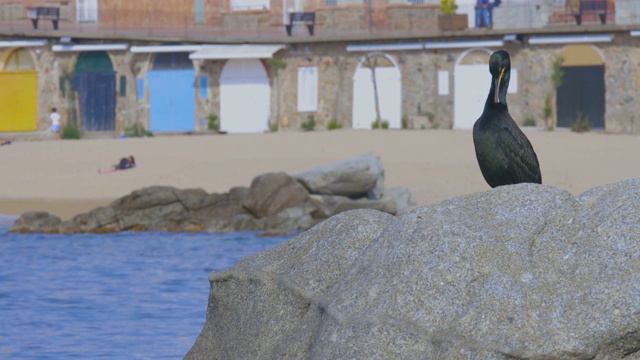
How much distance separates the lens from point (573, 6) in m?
38.8

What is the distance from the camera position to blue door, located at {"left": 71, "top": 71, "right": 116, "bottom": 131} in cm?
4288

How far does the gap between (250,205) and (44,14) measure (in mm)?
21105

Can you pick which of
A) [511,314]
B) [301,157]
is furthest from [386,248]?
[301,157]

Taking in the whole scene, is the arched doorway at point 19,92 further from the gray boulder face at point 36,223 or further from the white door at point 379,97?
the gray boulder face at point 36,223

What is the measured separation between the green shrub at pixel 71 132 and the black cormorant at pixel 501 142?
3435 centimetres

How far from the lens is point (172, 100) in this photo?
42.5 metres

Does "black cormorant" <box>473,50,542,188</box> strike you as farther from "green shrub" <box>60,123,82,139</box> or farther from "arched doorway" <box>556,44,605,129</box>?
"green shrub" <box>60,123,82,139</box>

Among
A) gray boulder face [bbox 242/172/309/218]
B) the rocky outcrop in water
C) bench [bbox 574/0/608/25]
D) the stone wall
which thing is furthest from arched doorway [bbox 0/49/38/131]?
gray boulder face [bbox 242/172/309/218]

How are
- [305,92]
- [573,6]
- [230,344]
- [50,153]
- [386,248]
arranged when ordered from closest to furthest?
[386,248] < [230,344] < [50,153] < [573,6] < [305,92]

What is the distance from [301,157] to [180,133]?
1034 cm

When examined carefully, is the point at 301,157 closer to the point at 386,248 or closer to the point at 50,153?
the point at 50,153

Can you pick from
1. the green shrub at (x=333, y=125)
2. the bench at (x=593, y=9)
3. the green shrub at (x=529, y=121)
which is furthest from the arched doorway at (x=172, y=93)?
the bench at (x=593, y=9)

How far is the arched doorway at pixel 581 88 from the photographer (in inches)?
1502

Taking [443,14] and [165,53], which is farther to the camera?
[165,53]
